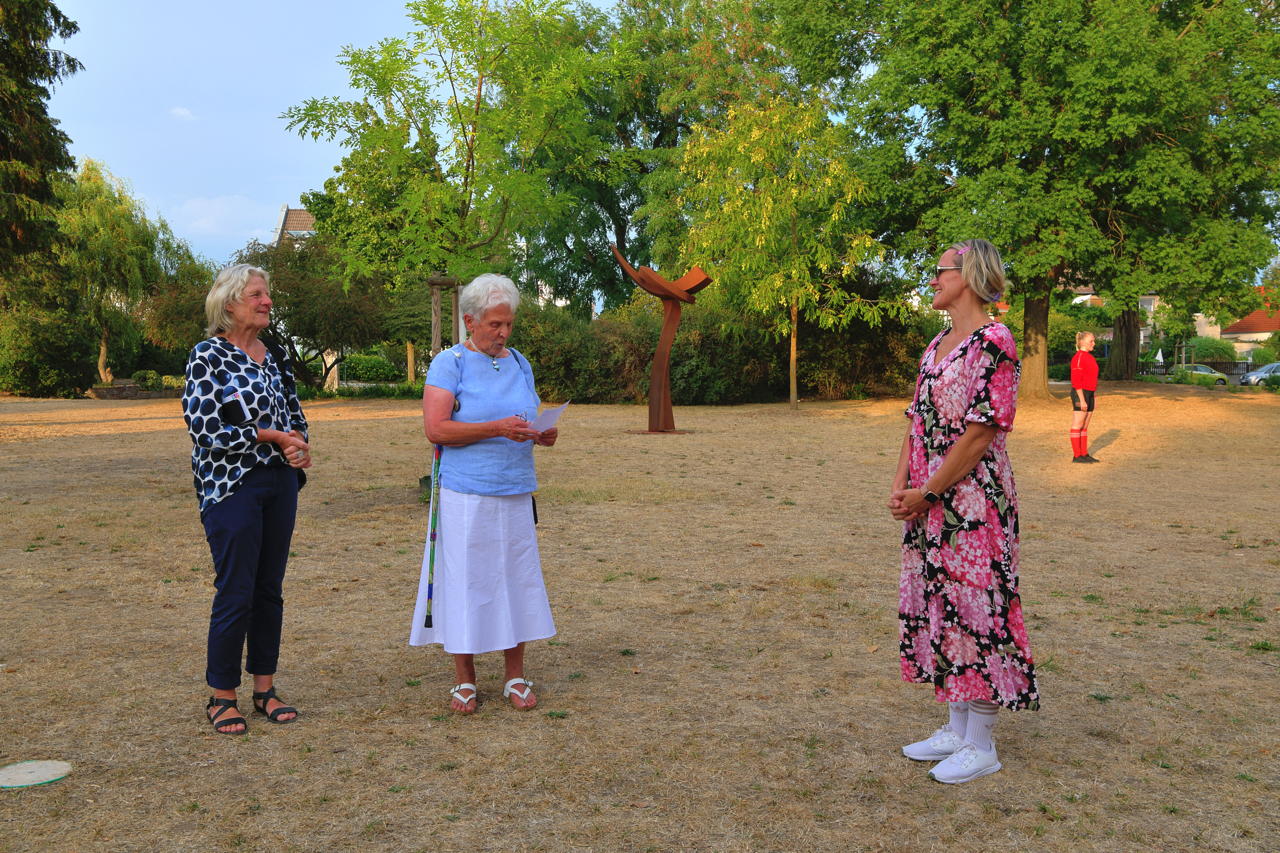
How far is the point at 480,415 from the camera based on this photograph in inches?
175

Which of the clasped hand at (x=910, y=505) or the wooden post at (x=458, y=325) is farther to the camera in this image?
the wooden post at (x=458, y=325)

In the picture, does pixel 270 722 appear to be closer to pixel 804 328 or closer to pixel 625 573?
pixel 625 573

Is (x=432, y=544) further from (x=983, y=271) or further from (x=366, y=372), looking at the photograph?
(x=366, y=372)

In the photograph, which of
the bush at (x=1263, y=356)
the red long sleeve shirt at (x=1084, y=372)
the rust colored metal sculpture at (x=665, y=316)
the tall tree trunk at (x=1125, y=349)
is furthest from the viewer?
the bush at (x=1263, y=356)

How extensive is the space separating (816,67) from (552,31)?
12.4m

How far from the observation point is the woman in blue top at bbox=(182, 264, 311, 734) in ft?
13.6

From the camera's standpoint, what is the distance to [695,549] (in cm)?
854

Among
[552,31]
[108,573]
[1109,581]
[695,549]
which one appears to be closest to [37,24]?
[552,31]

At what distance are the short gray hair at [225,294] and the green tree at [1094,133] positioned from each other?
20738 millimetres

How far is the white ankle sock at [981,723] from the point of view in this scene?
3846mm

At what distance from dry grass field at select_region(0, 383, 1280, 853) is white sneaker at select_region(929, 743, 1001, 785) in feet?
0.20

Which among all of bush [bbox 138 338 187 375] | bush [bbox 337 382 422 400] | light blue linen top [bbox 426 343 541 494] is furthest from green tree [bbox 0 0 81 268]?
bush [bbox 138 338 187 375]

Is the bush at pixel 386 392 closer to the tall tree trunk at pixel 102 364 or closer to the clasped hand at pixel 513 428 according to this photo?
the tall tree trunk at pixel 102 364

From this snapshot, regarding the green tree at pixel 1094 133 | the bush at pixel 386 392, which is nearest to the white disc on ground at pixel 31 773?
the green tree at pixel 1094 133
